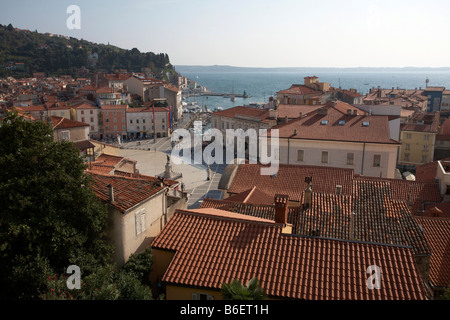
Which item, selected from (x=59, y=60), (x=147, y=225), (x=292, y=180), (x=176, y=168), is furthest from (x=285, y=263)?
(x=59, y=60)

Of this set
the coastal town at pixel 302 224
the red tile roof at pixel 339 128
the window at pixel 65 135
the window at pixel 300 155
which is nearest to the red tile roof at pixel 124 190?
the coastal town at pixel 302 224

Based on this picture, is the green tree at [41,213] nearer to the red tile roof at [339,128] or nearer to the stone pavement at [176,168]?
the stone pavement at [176,168]

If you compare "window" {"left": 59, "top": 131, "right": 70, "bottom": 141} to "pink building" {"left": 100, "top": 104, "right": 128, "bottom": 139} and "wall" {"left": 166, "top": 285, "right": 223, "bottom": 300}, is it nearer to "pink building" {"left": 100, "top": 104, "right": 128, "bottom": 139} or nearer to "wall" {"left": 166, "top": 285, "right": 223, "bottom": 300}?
"wall" {"left": 166, "top": 285, "right": 223, "bottom": 300}

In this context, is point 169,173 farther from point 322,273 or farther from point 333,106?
point 322,273

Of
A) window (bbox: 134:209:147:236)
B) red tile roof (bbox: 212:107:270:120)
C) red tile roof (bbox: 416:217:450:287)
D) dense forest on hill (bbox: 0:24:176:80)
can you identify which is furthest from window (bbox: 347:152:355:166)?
dense forest on hill (bbox: 0:24:176:80)

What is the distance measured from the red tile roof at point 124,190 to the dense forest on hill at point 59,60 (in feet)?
536

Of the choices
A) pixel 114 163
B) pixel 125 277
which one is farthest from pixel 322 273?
pixel 114 163

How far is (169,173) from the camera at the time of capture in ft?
128

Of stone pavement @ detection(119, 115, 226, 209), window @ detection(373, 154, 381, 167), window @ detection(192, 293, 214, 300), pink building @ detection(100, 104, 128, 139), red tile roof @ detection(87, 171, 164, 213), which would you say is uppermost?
red tile roof @ detection(87, 171, 164, 213)

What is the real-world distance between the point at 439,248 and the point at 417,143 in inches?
1616

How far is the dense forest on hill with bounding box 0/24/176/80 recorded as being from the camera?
169875 millimetres

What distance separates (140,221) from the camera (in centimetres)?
1349

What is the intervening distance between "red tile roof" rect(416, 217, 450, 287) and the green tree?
1200 cm

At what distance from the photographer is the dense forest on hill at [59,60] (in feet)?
557
